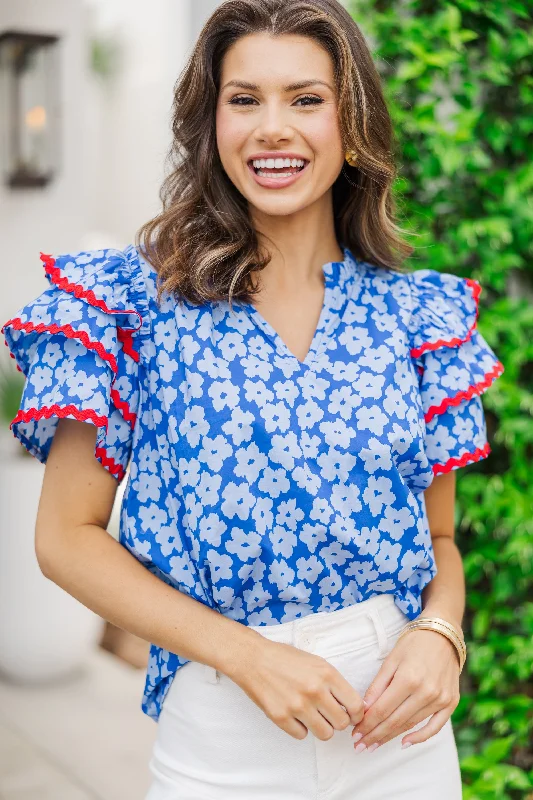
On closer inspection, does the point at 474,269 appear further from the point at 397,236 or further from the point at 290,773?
the point at 290,773

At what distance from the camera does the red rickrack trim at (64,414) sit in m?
1.14

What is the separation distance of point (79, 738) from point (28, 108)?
9.15ft

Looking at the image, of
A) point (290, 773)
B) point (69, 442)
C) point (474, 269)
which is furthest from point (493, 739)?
point (69, 442)

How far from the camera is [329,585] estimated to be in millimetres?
1226

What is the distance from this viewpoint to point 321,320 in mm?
1347

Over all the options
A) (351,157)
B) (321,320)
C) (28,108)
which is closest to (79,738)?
(321,320)

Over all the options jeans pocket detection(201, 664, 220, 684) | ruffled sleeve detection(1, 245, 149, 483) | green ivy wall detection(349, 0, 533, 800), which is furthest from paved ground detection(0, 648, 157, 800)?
ruffled sleeve detection(1, 245, 149, 483)

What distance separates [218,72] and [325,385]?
45 cm

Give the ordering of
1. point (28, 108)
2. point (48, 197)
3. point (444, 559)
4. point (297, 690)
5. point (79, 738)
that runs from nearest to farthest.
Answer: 1. point (297, 690)
2. point (444, 559)
3. point (79, 738)
4. point (28, 108)
5. point (48, 197)

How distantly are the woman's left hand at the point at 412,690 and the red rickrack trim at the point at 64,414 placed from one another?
1.48 feet

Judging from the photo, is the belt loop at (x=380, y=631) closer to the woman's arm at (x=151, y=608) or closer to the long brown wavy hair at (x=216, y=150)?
the woman's arm at (x=151, y=608)

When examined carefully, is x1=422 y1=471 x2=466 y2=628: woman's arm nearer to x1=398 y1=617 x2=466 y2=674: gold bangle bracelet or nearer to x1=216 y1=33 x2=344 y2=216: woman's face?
x1=398 y1=617 x2=466 y2=674: gold bangle bracelet

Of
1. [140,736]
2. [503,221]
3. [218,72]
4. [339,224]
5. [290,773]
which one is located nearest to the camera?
[290,773]

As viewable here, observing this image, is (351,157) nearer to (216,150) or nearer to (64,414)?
(216,150)
